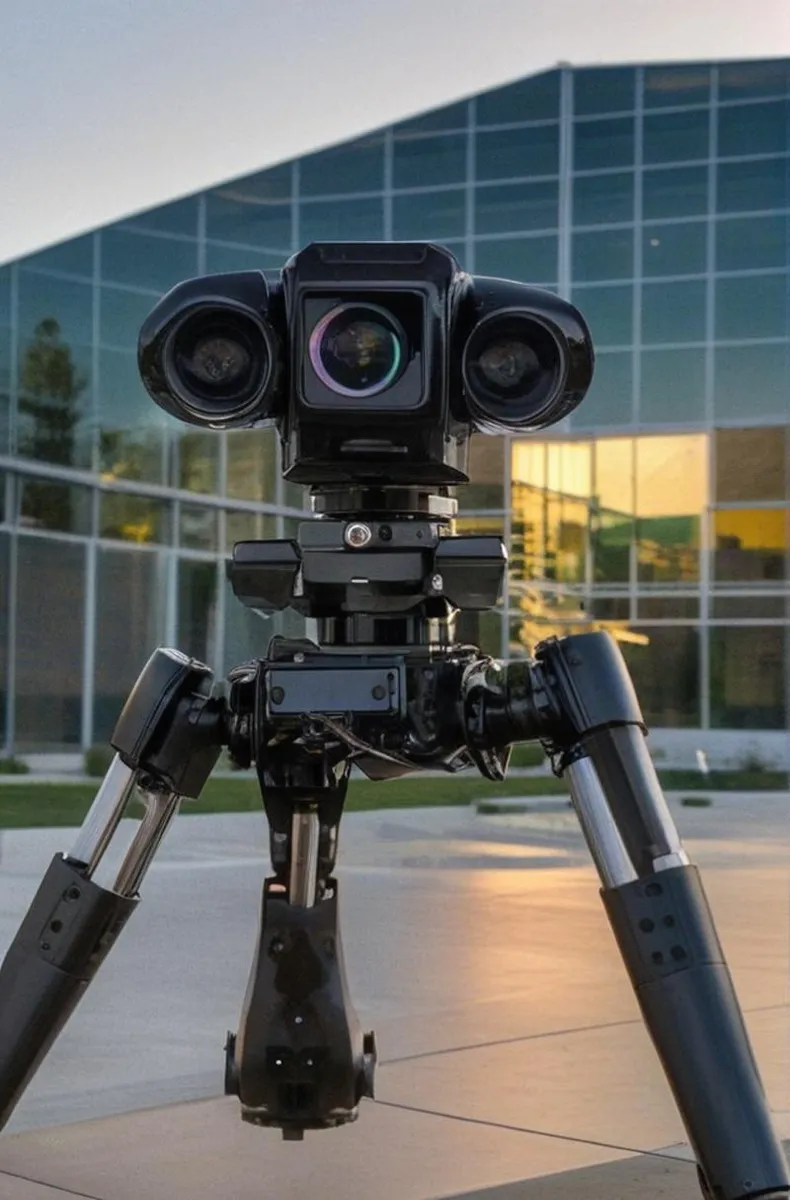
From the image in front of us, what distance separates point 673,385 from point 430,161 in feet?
6.68

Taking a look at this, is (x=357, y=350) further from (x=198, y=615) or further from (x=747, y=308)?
(x=747, y=308)

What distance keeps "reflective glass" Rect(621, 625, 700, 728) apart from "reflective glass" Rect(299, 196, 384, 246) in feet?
9.87

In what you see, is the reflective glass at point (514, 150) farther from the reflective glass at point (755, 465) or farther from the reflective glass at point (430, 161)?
Result: the reflective glass at point (755, 465)

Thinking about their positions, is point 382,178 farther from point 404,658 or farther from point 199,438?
point 404,658

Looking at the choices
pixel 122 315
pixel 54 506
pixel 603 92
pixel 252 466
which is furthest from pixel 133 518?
pixel 603 92

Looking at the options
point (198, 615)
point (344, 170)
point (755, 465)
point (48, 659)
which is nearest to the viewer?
point (344, 170)

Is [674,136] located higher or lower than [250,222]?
higher

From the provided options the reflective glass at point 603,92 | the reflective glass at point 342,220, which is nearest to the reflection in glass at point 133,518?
the reflective glass at point 342,220

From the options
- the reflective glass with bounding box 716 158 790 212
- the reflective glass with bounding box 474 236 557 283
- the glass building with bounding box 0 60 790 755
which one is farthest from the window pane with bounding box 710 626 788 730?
the reflective glass with bounding box 716 158 790 212

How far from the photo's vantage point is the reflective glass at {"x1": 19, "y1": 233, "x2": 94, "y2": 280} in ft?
31.1

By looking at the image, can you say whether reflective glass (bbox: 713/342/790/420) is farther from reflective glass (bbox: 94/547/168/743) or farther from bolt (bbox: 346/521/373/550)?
bolt (bbox: 346/521/373/550)

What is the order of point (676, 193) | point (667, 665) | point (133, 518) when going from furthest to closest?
point (667, 665) → point (676, 193) → point (133, 518)

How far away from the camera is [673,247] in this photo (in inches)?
439

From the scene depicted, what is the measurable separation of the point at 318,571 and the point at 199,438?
850 cm
